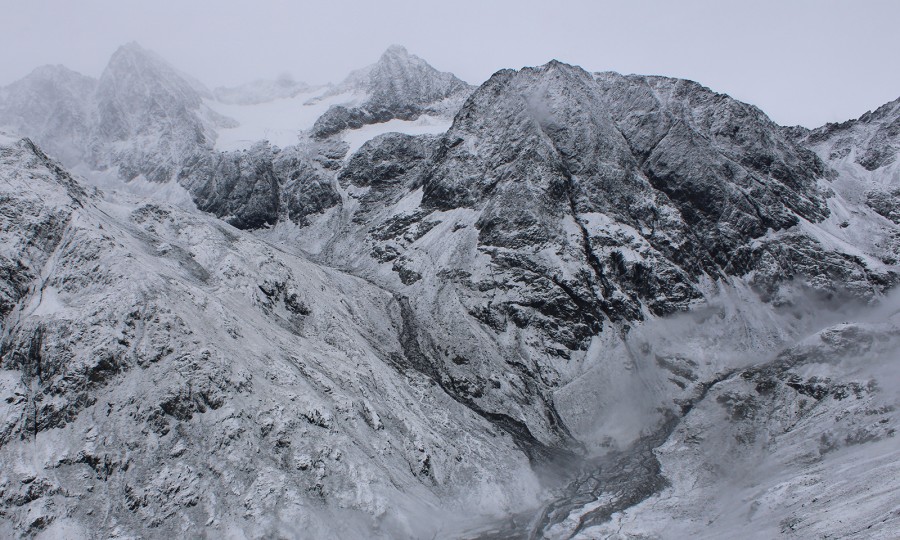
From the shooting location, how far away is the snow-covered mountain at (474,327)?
149 ft

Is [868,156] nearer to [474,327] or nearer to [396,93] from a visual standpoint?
[474,327]

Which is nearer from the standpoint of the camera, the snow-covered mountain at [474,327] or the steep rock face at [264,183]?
the snow-covered mountain at [474,327]

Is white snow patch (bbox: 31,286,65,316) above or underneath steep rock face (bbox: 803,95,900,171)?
underneath

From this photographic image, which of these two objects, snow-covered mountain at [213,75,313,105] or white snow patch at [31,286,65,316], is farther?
snow-covered mountain at [213,75,313,105]

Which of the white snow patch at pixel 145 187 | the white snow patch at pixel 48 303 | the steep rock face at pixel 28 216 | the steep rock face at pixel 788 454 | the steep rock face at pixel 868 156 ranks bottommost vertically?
the steep rock face at pixel 788 454

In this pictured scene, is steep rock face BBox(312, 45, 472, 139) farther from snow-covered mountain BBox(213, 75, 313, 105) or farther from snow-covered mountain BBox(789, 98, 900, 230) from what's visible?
snow-covered mountain BBox(789, 98, 900, 230)

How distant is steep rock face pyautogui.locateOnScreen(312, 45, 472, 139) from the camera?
142m

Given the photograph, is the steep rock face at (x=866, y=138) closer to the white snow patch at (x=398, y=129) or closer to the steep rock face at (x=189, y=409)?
the white snow patch at (x=398, y=129)

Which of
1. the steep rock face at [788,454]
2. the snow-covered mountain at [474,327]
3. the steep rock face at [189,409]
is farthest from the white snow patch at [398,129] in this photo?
the steep rock face at [788,454]

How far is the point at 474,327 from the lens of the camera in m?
78.9

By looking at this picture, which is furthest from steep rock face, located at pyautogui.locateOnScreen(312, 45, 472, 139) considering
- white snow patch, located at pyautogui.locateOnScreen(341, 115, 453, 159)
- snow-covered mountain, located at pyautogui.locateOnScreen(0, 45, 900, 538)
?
snow-covered mountain, located at pyautogui.locateOnScreen(0, 45, 900, 538)

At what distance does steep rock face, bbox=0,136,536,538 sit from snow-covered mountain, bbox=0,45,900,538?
243mm

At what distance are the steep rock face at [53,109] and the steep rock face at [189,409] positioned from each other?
93.6m

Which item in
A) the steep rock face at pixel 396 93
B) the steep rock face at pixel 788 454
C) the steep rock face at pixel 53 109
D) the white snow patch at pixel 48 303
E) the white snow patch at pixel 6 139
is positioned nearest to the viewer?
the steep rock face at pixel 788 454
